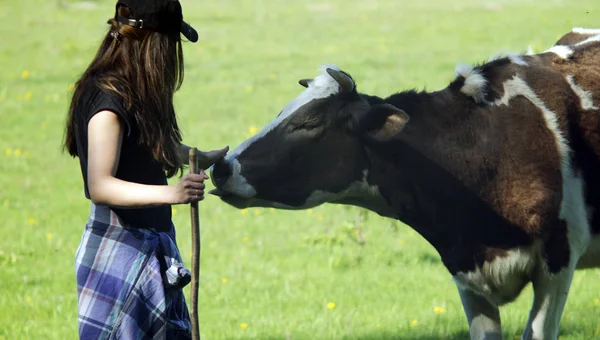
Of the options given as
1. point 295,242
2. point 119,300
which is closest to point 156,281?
point 119,300

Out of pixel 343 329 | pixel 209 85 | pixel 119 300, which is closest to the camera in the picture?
pixel 119 300

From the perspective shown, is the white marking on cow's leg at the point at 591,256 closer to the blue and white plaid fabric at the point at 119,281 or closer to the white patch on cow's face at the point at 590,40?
the white patch on cow's face at the point at 590,40

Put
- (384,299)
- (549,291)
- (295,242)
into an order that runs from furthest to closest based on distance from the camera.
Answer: (295,242)
(384,299)
(549,291)

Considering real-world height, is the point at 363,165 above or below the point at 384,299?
above

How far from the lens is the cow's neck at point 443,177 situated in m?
5.32

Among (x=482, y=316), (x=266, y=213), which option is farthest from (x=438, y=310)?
(x=266, y=213)

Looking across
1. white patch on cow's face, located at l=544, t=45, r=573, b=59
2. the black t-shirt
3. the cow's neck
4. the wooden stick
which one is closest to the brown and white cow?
the cow's neck

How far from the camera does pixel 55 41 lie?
22.5 metres

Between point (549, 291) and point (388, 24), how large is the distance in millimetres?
19882

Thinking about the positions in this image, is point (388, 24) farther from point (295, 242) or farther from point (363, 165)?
point (363, 165)

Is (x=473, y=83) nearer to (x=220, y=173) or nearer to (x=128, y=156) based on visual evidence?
(x=220, y=173)

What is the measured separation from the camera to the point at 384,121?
517 cm

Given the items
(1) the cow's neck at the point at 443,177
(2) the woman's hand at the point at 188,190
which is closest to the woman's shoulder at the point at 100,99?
(2) the woman's hand at the point at 188,190

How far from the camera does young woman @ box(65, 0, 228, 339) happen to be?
3.67m
